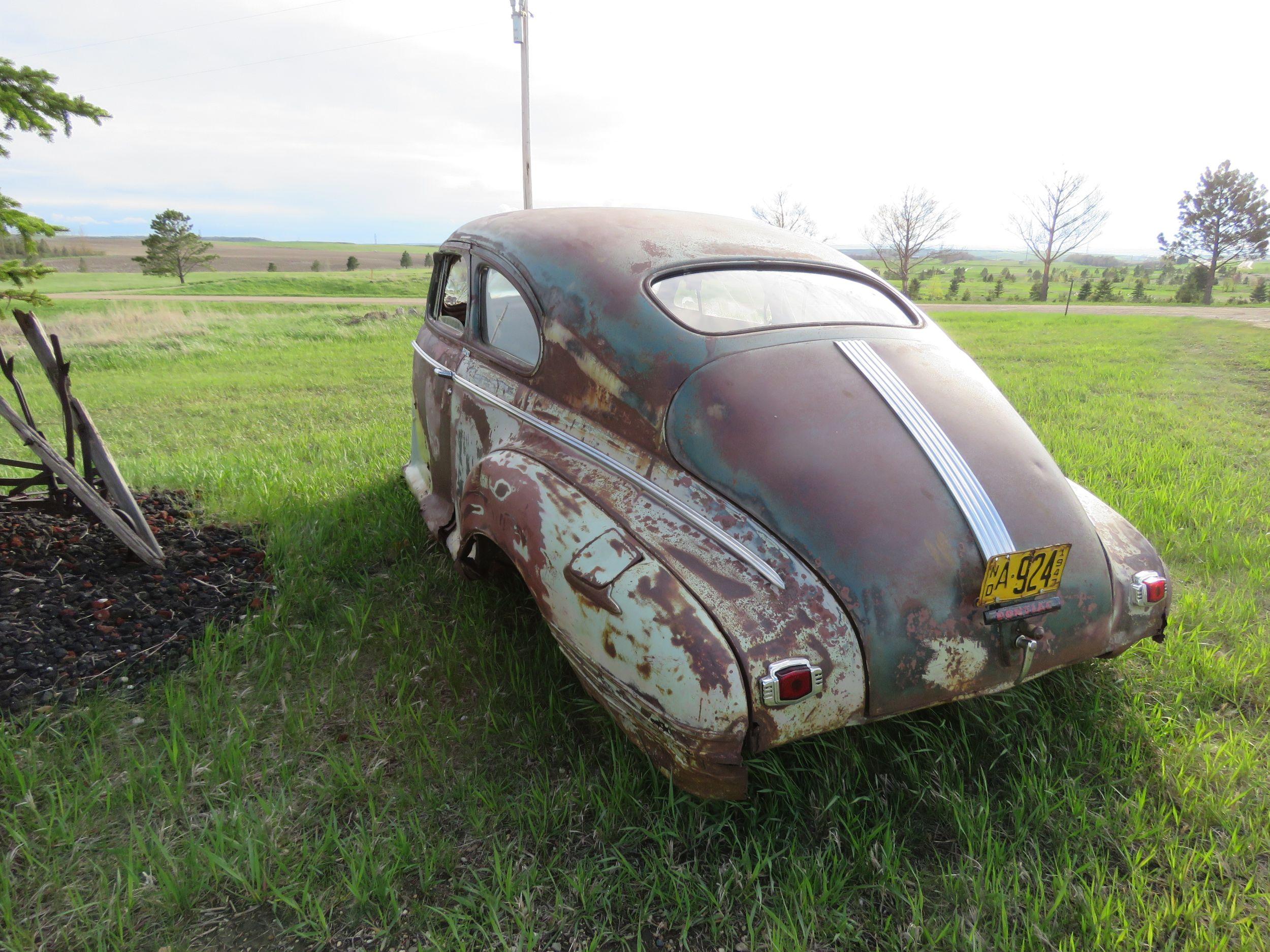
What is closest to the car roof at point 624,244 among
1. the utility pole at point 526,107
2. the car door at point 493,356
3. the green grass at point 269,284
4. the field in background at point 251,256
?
the car door at point 493,356

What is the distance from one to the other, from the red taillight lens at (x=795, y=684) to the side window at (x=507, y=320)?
Result: 5.10 ft

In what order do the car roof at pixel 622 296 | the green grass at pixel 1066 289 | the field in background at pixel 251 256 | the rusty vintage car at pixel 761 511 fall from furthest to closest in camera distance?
the field in background at pixel 251 256 < the green grass at pixel 1066 289 < the car roof at pixel 622 296 < the rusty vintage car at pixel 761 511

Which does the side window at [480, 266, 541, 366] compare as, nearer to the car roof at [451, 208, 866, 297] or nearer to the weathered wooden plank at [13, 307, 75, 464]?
the car roof at [451, 208, 866, 297]

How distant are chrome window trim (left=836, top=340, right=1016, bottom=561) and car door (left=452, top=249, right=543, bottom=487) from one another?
1.19 metres

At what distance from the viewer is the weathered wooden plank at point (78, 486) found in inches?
119

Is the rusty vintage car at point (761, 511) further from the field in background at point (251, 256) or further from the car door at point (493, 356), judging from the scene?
the field in background at point (251, 256)

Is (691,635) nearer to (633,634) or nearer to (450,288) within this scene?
(633,634)

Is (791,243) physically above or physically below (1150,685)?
above

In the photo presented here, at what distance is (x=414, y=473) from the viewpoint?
4.36 m

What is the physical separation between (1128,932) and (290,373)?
11.3 metres

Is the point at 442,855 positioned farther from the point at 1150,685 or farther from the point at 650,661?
the point at 1150,685

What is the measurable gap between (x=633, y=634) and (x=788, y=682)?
412mm

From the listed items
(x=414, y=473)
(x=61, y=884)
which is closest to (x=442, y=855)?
(x=61, y=884)

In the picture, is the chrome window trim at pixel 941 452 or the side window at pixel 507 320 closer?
the chrome window trim at pixel 941 452
